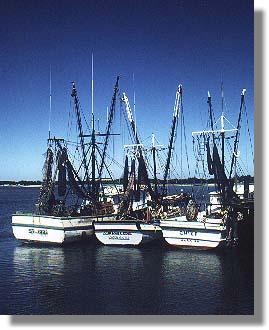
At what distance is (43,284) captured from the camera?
1473cm

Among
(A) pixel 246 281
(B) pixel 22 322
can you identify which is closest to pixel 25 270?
(B) pixel 22 322

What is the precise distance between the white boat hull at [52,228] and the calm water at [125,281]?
1018mm

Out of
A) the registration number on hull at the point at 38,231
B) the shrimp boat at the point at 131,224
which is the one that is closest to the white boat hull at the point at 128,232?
the shrimp boat at the point at 131,224

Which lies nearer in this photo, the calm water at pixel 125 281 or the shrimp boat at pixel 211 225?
the calm water at pixel 125 281

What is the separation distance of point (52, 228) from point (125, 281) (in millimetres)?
8788

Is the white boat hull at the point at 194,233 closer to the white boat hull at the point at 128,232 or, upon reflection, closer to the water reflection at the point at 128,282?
the water reflection at the point at 128,282

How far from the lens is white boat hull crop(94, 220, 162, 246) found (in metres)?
21.2

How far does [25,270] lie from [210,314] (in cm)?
869

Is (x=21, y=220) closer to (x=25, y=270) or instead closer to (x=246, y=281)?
(x=25, y=270)

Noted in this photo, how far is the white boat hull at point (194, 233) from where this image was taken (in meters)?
19.0

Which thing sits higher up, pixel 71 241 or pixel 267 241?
pixel 267 241

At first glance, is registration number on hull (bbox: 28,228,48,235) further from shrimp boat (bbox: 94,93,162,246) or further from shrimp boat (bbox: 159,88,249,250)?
shrimp boat (bbox: 159,88,249,250)

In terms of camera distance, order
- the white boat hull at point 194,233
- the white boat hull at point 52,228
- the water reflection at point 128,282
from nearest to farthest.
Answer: the water reflection at point 128,282 < the white boat hull at point 194,233 < the white boat hull at point 52,228

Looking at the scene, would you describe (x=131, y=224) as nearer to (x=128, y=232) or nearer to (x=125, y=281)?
(x=128, y=232)
